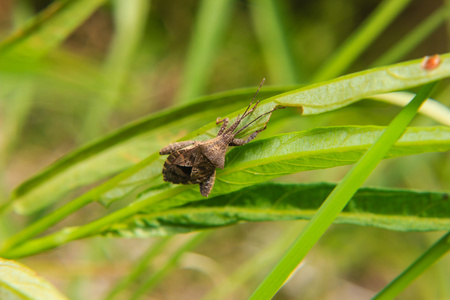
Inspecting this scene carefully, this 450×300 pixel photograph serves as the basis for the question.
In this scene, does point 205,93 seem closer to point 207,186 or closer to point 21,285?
point 207,186

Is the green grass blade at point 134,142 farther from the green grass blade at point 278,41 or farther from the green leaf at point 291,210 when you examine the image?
the green grass blade at point 278,41

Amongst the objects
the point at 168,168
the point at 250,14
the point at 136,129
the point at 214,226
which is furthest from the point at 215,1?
the point at 250,14

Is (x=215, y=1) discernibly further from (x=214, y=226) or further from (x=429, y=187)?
(x=429, y=187)

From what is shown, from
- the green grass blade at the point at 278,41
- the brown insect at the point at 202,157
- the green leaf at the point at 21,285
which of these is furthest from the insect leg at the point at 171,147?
the green grass blade at the point at 278,41

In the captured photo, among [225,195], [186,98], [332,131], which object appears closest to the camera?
[332,131]

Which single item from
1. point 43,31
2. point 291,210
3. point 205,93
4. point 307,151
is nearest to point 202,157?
point 291,210

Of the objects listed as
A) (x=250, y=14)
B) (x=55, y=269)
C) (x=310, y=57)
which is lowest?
(x=55, y=269)
